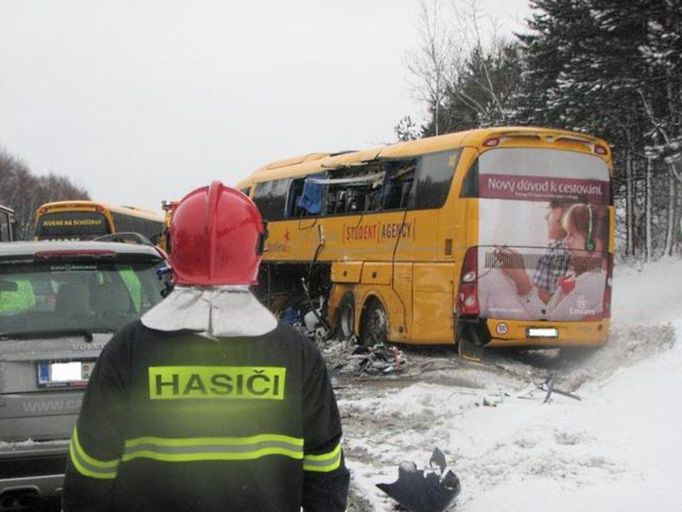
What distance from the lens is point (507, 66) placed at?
39.5 metres

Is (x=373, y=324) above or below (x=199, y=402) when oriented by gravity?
below

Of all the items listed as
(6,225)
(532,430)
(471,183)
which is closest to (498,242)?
(471,183)

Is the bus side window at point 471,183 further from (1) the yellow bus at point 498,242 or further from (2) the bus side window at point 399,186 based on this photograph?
(2) the bus side window at point 399,186

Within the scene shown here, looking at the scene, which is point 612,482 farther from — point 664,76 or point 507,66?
point 507,66

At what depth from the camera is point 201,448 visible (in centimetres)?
223

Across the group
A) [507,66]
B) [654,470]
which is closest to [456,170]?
[654,470]

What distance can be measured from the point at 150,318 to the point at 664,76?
776 inches

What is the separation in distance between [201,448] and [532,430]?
5.24 meters

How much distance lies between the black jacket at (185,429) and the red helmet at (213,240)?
19 centimetres

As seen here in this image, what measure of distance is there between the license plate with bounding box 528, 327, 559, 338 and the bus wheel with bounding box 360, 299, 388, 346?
2.50 m

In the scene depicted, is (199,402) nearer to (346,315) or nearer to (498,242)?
(498,242)

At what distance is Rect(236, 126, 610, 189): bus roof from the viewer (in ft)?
39.5

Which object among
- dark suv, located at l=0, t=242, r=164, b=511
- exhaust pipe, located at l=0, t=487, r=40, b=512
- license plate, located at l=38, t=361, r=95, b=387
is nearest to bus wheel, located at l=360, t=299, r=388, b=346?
dark suv, located at l=0, t=242, r=164, b=511

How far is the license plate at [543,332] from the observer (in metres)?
12.0
